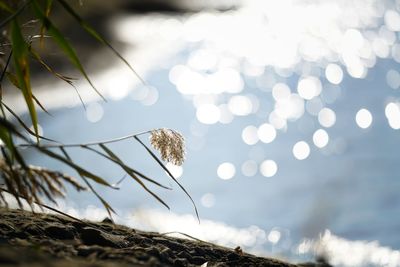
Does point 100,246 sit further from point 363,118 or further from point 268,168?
point 363,118

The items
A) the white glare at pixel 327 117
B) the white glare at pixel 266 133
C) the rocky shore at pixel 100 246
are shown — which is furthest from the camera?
the white glare at pixel 266 133

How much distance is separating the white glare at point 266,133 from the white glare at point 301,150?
117 cm

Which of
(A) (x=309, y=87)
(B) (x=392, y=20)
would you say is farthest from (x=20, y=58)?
(B) (x=392, y=20)

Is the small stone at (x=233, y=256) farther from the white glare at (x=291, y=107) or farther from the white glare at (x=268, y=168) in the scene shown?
the white glare at (x=291, y=107)

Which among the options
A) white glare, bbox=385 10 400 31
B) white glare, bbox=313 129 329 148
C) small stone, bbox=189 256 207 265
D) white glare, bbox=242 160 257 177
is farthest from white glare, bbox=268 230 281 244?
white glare, bbox=385 10 400 31

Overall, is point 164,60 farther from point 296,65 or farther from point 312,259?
point 312,259

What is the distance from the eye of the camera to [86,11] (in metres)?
12.5

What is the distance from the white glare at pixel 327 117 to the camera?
16422 mm

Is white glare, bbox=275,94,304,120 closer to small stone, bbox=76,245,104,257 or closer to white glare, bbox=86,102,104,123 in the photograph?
white glare, bbox=86,102,104,123

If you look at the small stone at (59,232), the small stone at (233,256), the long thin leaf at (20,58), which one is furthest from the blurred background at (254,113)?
the long thin leaf at (20,58)

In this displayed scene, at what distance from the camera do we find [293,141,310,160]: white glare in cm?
1453

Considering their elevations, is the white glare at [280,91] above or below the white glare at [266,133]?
above

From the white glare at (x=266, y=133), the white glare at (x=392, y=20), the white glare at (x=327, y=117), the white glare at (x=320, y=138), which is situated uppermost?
the white glare at (x=392, y=20)

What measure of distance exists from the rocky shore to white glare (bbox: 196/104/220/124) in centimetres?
1537
